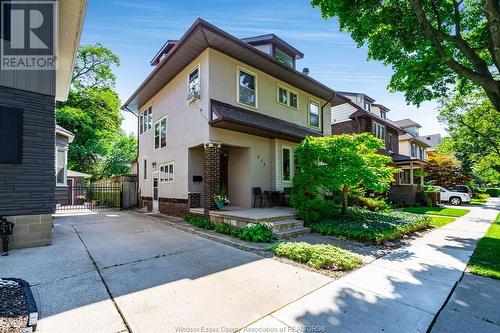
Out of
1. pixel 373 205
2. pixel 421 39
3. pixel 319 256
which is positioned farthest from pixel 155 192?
pixel 421 39

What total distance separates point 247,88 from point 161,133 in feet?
18.4

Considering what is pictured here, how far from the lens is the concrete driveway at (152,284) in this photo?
9.46 feet

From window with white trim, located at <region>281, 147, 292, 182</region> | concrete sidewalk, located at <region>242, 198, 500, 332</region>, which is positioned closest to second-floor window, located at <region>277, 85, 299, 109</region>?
window with white trim, located at <region>281, 147, 292, 182</region>

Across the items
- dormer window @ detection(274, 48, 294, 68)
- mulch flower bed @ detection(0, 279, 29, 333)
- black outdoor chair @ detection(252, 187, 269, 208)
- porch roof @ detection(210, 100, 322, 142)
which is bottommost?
mulch flower bed @ detection(0, 279, 29, 333)

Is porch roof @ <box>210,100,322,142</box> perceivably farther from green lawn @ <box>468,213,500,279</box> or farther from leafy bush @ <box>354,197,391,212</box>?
green lawn @ <box>468,213,500,279</box>

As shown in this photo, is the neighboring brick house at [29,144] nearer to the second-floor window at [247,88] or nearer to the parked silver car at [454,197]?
the second-floor window at [247,88]

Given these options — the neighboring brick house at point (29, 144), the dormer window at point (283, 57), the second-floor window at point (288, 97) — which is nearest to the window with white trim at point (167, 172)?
the neighboring brick house at point (29, 144)

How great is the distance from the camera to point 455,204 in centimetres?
2098

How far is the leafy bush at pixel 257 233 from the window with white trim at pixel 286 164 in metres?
4.82

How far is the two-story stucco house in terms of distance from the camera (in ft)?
29.7

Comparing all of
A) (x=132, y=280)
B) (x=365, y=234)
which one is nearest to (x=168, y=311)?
(x=132, y=280)

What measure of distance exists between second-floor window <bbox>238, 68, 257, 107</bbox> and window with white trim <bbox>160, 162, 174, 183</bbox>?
4659 millimetres

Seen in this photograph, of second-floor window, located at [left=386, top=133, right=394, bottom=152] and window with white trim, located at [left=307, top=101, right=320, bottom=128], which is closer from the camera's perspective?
window with white trim, located at [left=307, top=101, right=320, bottom=128]

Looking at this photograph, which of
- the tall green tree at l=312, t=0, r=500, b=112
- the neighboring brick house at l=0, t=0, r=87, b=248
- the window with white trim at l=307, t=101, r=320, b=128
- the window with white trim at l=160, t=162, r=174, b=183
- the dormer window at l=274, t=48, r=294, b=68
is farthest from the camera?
the window with white trim at l=307, t=101, r=320, b=128
